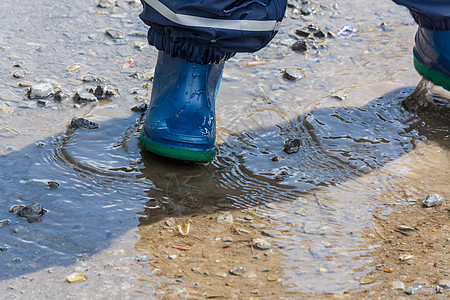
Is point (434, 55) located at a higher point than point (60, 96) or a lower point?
higher

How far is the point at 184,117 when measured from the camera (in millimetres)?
1879

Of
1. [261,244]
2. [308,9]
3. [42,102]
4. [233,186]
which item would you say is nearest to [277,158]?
[233,186]

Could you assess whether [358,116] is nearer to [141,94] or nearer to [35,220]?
[141,94]

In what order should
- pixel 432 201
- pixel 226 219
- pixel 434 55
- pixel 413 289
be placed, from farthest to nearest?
Answer: pixel 434 55, pixel 432 201, pixel 226 219, pixel 413 289

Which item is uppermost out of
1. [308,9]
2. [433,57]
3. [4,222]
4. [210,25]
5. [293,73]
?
[210,25]

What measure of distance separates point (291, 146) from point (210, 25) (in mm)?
573

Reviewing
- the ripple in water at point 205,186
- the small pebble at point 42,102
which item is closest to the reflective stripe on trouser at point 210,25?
the ripple in water at point 205,186

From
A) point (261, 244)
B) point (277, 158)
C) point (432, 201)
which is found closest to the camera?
point (261, 244)

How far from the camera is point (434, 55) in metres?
2.12

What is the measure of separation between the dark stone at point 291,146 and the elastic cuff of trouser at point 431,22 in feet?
2.13

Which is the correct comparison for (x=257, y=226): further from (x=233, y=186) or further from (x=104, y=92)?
(x=104, y=92)

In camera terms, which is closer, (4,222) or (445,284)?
(445,284)

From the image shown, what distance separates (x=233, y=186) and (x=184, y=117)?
0.93 feet

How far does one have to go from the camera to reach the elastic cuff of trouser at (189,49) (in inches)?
69.3
